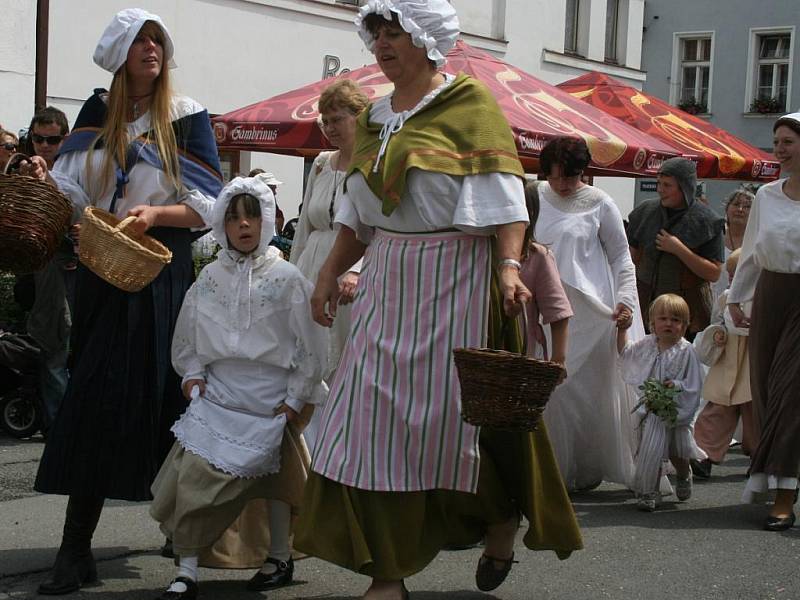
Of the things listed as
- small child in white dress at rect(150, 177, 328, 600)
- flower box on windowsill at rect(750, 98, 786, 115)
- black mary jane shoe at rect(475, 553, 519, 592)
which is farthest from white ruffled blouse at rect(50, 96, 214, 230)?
flower box on windowsill at rect(750, 98, 786, 115)

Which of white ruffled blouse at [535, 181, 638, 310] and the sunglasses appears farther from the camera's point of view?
the sunglasses

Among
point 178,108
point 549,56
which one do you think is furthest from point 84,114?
point 549,56

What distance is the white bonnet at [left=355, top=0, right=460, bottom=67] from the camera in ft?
15.8

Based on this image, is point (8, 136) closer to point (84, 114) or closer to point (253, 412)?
point (84, 114)

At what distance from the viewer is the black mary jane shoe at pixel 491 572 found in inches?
201

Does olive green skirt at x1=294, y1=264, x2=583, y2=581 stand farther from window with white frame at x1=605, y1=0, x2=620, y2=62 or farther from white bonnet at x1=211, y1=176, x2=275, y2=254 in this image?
window with white frame at x1=605, y1=0, x2=620, y2=62

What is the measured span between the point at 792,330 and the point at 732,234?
10.5 ft

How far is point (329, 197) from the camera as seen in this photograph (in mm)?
6742

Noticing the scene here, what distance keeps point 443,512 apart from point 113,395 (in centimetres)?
133

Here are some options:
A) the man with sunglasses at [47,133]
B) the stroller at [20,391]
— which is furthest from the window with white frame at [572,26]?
the stroller at [20,391]

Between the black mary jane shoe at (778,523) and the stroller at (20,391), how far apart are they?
4671 mm

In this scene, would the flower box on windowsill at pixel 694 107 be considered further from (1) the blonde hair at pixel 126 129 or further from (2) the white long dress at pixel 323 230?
(1) the blonde hair at pixel 126 129

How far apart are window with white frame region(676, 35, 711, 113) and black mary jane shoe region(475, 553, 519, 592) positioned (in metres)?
37.8

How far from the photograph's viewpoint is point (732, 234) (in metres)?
10.3
